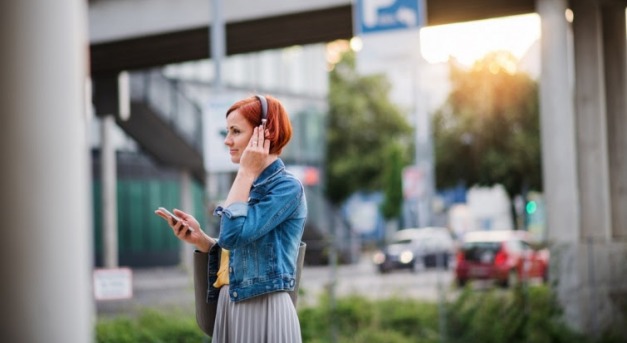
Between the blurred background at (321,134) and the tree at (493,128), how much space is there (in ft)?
0.31

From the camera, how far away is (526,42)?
4050 cm

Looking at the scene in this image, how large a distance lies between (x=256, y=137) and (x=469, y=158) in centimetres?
4627

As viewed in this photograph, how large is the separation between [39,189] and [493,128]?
45379 millimetres

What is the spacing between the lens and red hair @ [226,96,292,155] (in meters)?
3.57

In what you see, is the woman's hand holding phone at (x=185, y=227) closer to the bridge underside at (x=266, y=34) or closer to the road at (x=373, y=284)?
the road at (x=373, y=284)

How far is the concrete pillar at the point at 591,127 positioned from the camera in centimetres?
1573

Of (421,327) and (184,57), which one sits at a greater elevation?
(184,57)

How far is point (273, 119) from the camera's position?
11.7 feet

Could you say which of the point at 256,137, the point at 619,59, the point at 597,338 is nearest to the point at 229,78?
A: the point at 619,59

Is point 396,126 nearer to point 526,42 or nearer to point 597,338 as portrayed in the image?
point 526,42

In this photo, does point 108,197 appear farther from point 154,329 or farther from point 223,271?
point 223,271

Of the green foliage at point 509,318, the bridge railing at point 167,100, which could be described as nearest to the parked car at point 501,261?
the green foliage at point 509,318

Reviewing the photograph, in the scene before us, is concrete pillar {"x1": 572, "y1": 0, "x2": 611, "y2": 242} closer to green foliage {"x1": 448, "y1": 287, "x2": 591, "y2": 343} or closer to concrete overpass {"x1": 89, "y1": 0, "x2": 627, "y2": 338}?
concrete overpass {"x1": 89, "y1": 0, "x2": 627, "y2": 338}

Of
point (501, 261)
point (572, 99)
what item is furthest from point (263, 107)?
point (501, 261)
